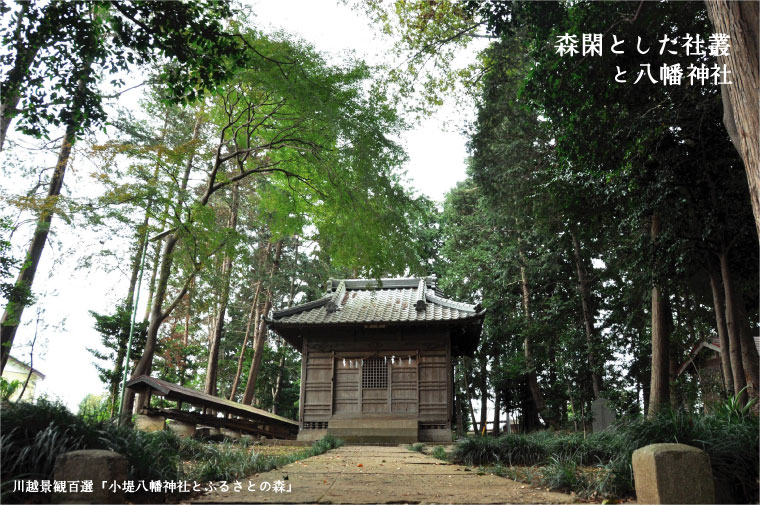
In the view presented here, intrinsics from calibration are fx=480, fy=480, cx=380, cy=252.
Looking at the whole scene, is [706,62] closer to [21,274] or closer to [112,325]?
[21,274]

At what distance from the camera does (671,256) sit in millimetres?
9227

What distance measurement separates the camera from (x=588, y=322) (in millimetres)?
17531

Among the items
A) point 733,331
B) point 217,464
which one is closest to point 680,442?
point 217,464

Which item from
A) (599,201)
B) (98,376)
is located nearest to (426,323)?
(599,201)

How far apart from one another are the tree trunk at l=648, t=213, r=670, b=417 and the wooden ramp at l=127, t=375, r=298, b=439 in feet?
35.3

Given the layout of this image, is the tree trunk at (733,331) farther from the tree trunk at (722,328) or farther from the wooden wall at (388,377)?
the wooden wall at (388,377)

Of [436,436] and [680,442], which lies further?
[436,436]

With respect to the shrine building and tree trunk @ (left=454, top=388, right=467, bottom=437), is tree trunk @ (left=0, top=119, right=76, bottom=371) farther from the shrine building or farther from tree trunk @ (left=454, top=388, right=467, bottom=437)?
tree trunk @ (left=454, top=388, right=467, bottom=437)

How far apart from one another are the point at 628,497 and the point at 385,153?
6.36 m

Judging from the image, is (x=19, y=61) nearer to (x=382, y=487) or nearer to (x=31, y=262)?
(x=382, y=487)

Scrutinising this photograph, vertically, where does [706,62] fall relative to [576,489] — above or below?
above

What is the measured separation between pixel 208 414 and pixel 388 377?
5.32 m

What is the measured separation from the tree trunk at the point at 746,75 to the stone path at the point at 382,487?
3243mm

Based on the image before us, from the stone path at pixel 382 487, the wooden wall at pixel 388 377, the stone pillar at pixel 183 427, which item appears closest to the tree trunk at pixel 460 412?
the wooden wall at pixel 388 377
